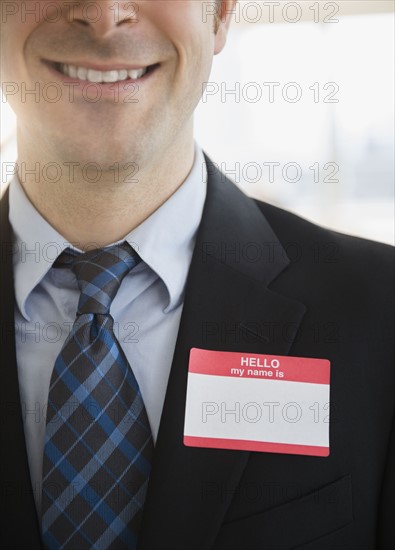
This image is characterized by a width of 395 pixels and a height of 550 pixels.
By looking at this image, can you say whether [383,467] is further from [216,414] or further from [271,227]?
[271,227]

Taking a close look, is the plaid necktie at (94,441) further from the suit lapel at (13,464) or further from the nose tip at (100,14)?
the nose tip at (100,14)

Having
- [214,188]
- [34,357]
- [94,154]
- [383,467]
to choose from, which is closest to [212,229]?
[214,188]

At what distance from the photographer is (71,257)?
4.53ft

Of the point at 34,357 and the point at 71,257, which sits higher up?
the point at 71,257

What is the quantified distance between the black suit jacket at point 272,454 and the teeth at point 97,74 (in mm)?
311

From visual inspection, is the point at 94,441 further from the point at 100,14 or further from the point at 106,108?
the point at 100,14

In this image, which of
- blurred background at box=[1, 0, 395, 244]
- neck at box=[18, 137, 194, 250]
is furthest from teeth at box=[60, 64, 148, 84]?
blurred background at box=[1, 0, 395, 244]

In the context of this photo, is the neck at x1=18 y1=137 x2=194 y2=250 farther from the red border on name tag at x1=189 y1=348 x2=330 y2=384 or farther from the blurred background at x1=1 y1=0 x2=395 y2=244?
the blurred background at x1=1 y1=0 x2=395 y2=244

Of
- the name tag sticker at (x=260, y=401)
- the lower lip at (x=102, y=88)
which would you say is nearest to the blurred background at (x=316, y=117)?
the lower lip at (x=102, y=88)

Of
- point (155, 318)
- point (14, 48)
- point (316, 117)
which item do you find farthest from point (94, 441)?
point (316, 117)

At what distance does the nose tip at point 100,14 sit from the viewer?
1272 mm

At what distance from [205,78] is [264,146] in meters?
3.82

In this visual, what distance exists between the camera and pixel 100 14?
1.27 metres

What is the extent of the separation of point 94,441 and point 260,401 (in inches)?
12.1
